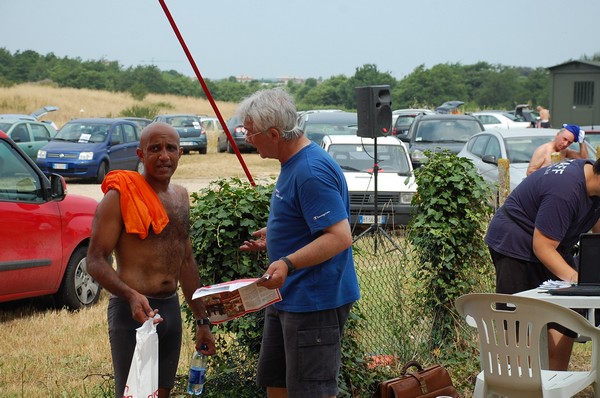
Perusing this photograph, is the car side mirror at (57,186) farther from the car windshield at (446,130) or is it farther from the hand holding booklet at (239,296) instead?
the car windshield at (446,130)

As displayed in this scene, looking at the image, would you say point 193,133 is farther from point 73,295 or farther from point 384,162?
point 73,295

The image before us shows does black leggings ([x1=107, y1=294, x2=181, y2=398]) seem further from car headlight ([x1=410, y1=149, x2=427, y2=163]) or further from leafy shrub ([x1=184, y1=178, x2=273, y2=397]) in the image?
car headlight ([x1=410, y1=149, x2=427, y2=163])

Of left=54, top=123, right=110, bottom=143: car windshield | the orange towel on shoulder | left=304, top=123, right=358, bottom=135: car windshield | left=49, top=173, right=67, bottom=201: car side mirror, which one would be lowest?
left=54, top=123, right=110, bottom=143: car windshield

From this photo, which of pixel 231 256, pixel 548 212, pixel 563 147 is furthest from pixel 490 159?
pixel 231 256

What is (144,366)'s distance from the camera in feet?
12.9

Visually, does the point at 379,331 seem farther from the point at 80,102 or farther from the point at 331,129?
the point at 80,102

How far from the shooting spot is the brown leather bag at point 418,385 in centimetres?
490

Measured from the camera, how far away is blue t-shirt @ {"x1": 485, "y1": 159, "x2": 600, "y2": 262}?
5035 mm

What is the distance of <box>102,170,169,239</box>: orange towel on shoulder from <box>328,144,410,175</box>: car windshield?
10904mm

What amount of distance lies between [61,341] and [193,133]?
26551mm

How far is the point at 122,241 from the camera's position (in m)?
4.17

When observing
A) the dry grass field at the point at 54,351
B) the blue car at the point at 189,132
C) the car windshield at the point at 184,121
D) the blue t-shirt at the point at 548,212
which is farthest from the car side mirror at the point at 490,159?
the car windshield at the point at 184,121

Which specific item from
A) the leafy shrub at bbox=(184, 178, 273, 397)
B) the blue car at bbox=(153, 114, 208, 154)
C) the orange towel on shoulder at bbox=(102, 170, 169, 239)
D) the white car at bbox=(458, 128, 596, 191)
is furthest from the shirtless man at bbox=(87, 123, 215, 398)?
the blue car at bbox=(153, 114, 208, 154)

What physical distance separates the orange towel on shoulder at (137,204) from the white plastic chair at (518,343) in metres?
1.64
